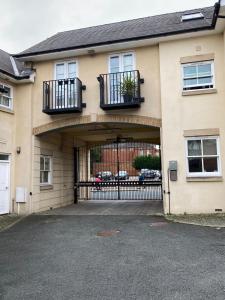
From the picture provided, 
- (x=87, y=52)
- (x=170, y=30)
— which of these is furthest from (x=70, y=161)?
(x=170, y=30)

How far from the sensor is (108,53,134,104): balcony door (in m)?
12.2

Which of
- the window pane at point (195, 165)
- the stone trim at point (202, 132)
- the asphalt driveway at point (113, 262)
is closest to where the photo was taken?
the asphalt driveway at point (113, 262)

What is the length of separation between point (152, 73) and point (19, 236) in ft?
25.5

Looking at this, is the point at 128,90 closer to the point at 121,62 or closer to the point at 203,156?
the point at 121,62

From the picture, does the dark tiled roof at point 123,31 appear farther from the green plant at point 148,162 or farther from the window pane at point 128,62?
the green plant at point 148,162

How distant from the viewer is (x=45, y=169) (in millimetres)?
14312

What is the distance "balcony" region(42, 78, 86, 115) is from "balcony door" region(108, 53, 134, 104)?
127 centimetres

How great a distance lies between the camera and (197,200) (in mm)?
11039

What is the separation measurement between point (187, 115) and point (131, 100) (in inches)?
→ 86.2

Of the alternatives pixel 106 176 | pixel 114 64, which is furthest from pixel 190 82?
pixel 106 176

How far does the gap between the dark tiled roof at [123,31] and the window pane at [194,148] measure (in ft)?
13.6

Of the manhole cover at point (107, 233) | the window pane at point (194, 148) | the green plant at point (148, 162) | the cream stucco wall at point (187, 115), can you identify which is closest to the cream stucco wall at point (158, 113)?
the cream stucco wall at point (187, 115)

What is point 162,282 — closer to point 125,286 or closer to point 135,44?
point 125,286

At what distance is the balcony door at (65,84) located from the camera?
41.7 feet
